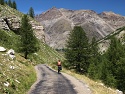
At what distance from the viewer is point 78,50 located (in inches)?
2015

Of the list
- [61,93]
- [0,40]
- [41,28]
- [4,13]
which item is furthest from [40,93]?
[41,28]

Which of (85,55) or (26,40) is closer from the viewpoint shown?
(85,55)

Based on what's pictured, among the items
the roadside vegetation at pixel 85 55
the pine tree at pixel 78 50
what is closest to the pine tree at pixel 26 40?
the roadside vegetation at pixel 85 55

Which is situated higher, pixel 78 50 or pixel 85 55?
pixel 78 50

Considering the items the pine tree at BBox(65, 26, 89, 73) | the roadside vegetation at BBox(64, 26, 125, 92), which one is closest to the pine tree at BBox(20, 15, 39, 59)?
the roadside vegetation at BBox(64, 26, 125, 92)

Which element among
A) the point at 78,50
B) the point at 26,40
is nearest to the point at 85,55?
the point at 78,50

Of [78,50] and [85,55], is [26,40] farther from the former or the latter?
[85,55]

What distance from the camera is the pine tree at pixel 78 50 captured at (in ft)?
169

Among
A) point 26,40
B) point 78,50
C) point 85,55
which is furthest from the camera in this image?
point 26,40

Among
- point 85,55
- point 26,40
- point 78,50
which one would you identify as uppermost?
point 26,40

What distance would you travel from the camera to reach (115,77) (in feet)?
140

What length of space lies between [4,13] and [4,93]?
97756 mm

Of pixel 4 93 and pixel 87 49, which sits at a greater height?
pixel 87 49

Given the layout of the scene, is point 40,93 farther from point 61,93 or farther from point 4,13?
point 4,13
